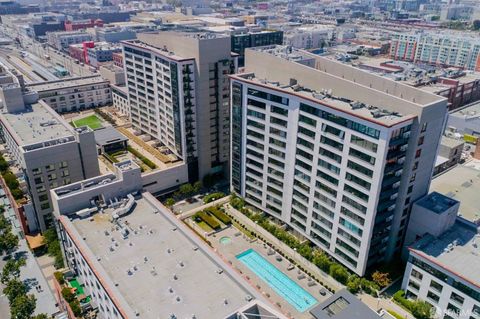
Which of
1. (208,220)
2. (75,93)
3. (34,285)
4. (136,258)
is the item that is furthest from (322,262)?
(75,93)

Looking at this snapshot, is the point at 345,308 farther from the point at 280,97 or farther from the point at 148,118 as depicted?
the point at 148,118

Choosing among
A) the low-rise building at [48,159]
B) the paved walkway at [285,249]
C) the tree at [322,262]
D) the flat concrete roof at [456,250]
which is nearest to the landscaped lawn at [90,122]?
the low-rise building at [48,159]

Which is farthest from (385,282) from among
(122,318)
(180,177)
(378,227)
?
(180,177)

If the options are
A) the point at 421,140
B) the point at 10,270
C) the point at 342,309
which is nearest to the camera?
the point at 342,309

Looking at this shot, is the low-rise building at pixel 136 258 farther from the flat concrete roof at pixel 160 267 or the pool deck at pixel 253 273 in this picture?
the pool deck at pixel 253 273

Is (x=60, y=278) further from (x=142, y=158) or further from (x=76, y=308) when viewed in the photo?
(x=142, y=158)

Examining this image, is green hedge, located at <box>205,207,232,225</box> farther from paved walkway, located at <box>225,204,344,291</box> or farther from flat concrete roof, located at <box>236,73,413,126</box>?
flat concrete roof, located at <box>236,73,413,126</box>
